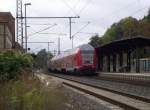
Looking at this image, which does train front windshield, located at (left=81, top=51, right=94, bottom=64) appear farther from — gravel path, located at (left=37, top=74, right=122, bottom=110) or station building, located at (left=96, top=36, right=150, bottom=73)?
gravel path, located at (left=37, top=74, right=122, bottom=110)

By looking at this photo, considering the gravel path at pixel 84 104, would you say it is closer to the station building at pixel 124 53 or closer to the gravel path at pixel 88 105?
the gravel path at pixel 88 105

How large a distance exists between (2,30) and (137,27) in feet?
226

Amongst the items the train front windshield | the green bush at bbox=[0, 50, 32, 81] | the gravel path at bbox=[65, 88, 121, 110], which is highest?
the train front windshield

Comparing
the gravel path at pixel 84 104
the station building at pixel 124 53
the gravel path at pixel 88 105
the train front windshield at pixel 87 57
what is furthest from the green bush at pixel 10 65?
the train front windshield at pixel 87 57

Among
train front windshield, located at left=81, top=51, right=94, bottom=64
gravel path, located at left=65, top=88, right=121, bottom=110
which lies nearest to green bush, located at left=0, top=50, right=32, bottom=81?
gravel path, located at left=65, top=88, right=121, bottom=110

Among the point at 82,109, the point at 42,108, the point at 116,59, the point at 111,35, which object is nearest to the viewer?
the point at 42,108

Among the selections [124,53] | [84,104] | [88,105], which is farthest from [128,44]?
[88,105]

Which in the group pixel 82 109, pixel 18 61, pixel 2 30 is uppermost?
pixel 2 30

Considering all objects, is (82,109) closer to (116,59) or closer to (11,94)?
(11,94)

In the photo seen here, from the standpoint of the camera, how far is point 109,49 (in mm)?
71688

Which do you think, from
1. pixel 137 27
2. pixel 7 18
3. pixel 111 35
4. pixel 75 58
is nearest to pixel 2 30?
pixel 75 58

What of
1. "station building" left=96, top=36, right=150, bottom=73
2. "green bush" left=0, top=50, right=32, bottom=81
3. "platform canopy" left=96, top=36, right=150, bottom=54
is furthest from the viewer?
"station building" left=96, top=36, right=150, bottom=73

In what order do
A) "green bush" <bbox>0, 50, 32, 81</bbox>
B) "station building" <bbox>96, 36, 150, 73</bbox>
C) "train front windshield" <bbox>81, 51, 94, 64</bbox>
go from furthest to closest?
1. "station building" <bbox>96, 36, 150, 73</bbox>
2. "train front windshield" <bbox>81, 51, 94, 64</bbox>
3. "green bush" <bbox>0, 50, 32, 81</bbox>

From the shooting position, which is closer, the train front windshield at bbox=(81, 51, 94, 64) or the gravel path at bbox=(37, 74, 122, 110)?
the gravel path at bbox=(37, 74, 122, 110)
